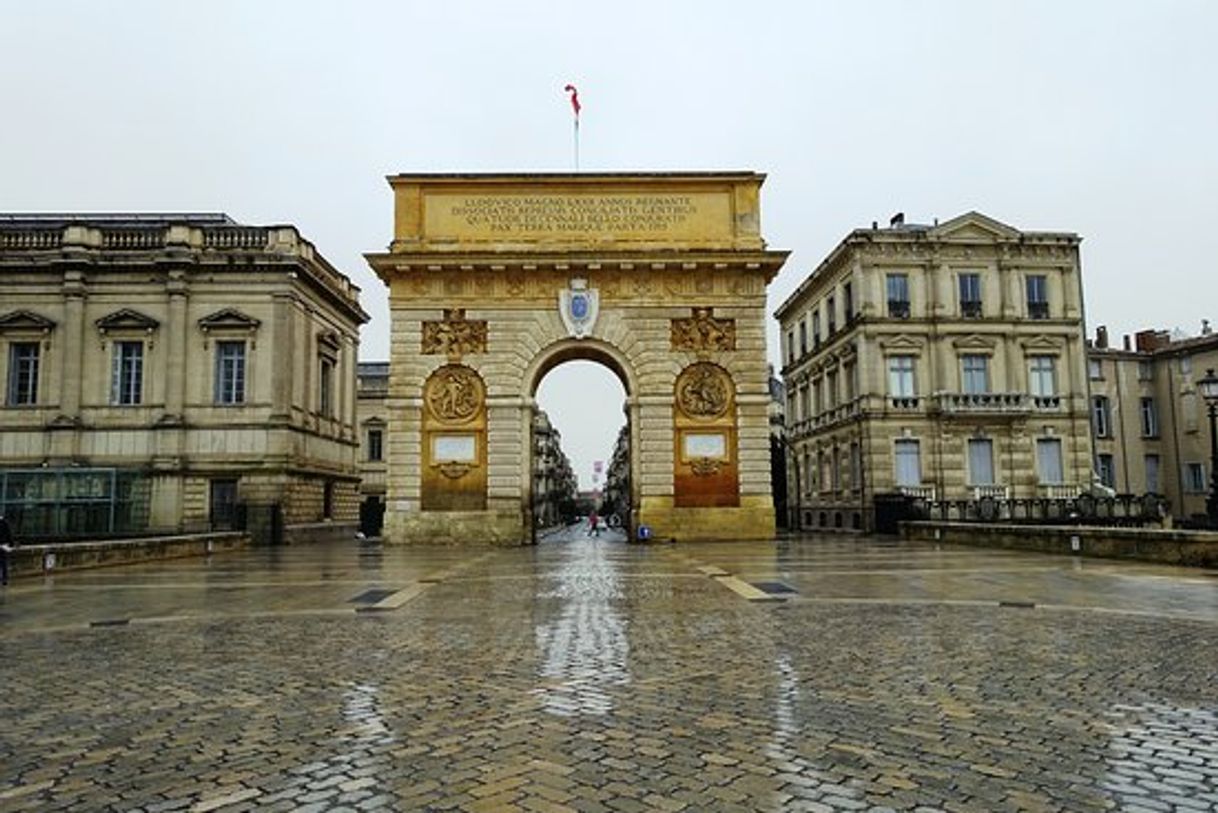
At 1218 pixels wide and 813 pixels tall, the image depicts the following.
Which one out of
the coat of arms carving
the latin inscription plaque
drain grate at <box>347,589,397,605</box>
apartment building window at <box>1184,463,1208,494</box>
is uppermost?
the latin inscription plaque

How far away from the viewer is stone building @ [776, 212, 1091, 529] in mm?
39312

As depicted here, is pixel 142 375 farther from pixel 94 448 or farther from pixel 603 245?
pixel 603 245

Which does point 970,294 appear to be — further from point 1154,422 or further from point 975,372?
point 1154,422

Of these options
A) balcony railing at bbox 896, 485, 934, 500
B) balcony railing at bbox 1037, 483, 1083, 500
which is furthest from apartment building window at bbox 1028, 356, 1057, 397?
balcony railing at bbox 896, 485, 934, 500

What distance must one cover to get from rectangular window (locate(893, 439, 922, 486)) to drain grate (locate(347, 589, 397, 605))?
2997 cm

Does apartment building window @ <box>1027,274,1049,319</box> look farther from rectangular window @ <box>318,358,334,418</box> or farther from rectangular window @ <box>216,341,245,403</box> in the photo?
rectangular window @ <box>216,341,245,403</box>

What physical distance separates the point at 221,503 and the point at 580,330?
15944 mm

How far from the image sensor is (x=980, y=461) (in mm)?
39562

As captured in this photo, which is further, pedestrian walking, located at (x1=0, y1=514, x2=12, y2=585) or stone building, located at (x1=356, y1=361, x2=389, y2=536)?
stone building, located at (x1=356, y1=361, x2=389, y2=536)

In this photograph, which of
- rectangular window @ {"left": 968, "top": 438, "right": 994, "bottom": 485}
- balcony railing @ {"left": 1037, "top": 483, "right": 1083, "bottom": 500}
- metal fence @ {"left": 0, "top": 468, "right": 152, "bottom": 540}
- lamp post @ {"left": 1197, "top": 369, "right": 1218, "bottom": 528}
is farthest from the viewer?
rectangular window @ {"left": 968, "top": 438, "right": 994, "bottom": 485}

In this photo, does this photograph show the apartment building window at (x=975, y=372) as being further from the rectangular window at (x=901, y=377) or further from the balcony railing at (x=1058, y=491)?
the balcony railing at (x=1058, y=491)

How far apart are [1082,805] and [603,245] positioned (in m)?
29.0

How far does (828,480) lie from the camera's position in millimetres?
46469

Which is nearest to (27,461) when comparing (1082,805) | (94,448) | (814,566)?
(94,448)
